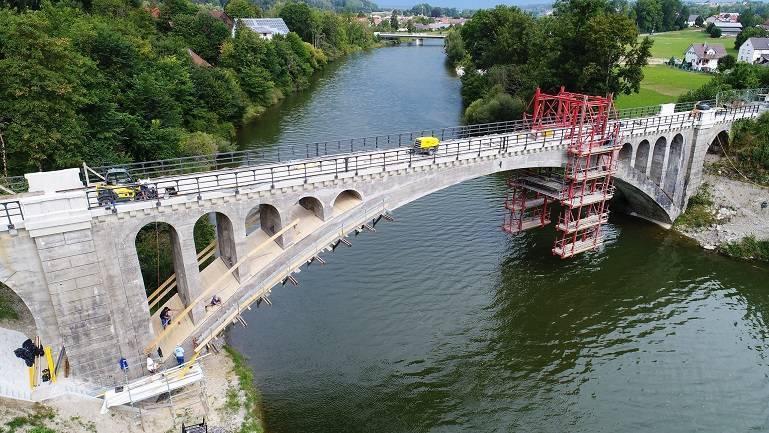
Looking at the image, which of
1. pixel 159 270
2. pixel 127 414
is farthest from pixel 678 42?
pixel 127 414

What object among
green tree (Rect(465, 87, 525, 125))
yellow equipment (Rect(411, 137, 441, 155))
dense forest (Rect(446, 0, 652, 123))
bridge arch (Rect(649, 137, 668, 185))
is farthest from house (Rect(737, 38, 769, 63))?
yellow equipment (Rect(411, 137, 441, 155))

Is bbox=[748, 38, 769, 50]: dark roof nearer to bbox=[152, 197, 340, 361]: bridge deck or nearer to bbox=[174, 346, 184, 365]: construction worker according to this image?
bbox=[152, 197, 340, 361]: bridge deck

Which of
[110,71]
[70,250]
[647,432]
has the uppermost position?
[110,71]

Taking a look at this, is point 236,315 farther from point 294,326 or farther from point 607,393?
point 607,393

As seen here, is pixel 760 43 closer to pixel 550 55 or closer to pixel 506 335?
pixel 550 55

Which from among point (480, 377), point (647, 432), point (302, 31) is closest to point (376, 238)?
point (480, 377)
